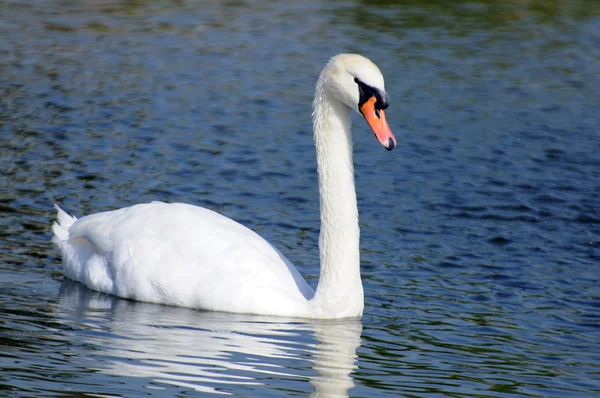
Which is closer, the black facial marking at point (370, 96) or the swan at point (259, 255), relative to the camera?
the black facial marking at point (370, 96)

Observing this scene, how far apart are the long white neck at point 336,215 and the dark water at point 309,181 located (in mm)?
265

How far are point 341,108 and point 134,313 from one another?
77.2 inches

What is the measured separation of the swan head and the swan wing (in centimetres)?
125

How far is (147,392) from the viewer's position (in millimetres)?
6250

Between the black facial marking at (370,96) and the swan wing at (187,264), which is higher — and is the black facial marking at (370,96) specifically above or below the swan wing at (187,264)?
above

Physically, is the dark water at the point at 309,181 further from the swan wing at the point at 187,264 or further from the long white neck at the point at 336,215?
the long white neck at the point at 336,215

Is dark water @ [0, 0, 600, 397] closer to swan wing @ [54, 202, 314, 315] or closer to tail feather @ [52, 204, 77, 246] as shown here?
swan wing @ [54, 202, 314, 315]

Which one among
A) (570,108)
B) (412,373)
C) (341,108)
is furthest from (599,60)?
(412,373)

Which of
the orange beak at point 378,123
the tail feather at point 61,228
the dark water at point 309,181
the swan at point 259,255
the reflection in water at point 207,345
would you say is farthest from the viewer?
the tail feather at point 61,228

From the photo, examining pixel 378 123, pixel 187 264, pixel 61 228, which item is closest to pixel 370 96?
→ pixel 378 123

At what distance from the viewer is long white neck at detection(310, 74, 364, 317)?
318 inches

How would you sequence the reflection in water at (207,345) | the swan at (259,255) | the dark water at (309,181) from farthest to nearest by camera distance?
the swan at (259,255), the dark water at (309,181), the reflection in water at (207,345)

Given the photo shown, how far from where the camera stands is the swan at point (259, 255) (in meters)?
8.02

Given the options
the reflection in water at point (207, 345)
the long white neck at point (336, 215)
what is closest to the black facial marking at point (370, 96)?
the long white neck at point (336, 215)
